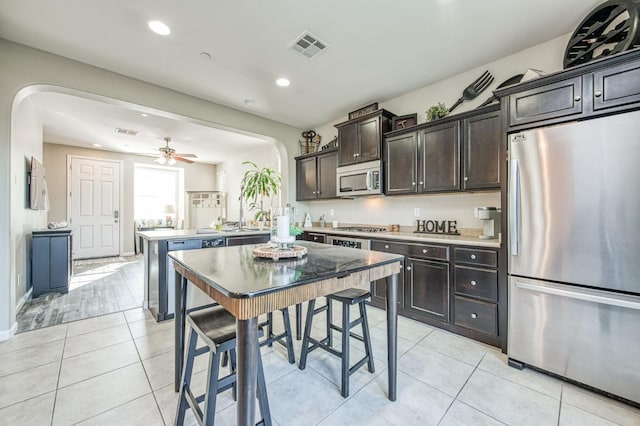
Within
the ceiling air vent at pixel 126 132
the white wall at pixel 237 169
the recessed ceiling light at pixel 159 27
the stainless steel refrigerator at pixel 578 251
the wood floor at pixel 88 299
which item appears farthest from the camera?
the white wall at pixel 237 169

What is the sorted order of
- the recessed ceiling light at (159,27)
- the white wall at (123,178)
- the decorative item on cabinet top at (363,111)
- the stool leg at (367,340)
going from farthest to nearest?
the white wall at (123,178)
the decorative item on cabinet top at (363,111)
the recessed ceiling light at (159,27)
the stool leg at (367,340)

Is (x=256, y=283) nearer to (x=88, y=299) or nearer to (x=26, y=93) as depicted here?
(x=26, y=93)

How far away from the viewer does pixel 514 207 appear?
6.72ft

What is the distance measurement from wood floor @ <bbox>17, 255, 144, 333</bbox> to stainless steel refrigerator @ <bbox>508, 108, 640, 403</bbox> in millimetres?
4204

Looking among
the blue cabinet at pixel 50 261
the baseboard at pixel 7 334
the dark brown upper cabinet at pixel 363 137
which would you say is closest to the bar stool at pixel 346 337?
the dark brown upper cabinet at pixel 363 137

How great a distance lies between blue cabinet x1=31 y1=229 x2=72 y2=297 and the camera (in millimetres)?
3613

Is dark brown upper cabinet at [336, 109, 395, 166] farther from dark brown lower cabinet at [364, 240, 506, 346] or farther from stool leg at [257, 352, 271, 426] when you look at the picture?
stool leg at [257, 352, 271, 426]

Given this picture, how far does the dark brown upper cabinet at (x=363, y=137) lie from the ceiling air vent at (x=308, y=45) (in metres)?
1.16

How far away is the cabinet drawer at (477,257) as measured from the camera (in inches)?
89.9

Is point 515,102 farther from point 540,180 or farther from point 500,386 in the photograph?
point 500,386

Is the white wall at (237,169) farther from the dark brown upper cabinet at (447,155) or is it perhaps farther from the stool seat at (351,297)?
the stool seat at (351,297)

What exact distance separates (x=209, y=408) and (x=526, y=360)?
2.24 meters

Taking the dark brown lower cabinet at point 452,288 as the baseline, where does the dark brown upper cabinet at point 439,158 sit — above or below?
above

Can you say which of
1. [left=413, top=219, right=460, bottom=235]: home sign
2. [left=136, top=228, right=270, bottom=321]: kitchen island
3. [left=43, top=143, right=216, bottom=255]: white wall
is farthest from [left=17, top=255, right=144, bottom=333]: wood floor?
[left=413, top=219, right=460, bottom=235]: home sign
